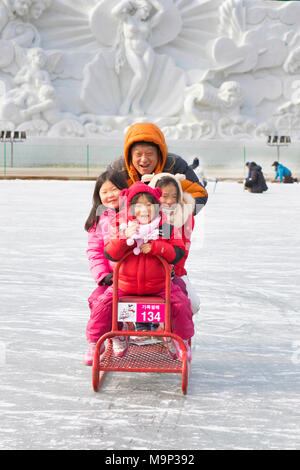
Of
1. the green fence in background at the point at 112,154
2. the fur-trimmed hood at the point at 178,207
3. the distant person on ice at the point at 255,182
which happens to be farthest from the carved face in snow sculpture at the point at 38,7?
the fur-trimmed hood at the point at 178,207

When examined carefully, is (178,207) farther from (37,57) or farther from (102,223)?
(37,57)

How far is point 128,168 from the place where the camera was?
3025mm

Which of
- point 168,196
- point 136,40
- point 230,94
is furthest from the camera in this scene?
point 230,94

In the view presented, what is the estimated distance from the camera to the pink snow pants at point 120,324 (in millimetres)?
2809

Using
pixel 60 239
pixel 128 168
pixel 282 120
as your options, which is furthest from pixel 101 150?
pixel 128 168

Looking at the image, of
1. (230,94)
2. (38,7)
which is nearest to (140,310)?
(230,94)

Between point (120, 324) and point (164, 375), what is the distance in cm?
31

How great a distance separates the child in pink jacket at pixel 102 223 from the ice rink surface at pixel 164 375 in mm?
294

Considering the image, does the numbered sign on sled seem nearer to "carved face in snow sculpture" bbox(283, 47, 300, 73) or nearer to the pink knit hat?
the pink knit hat

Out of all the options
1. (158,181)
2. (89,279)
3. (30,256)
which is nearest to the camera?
(158,181)

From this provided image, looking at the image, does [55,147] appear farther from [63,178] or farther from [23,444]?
[23,444]

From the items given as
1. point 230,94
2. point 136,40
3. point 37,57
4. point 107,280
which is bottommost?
point 107,280

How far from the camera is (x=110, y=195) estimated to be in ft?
9.81
